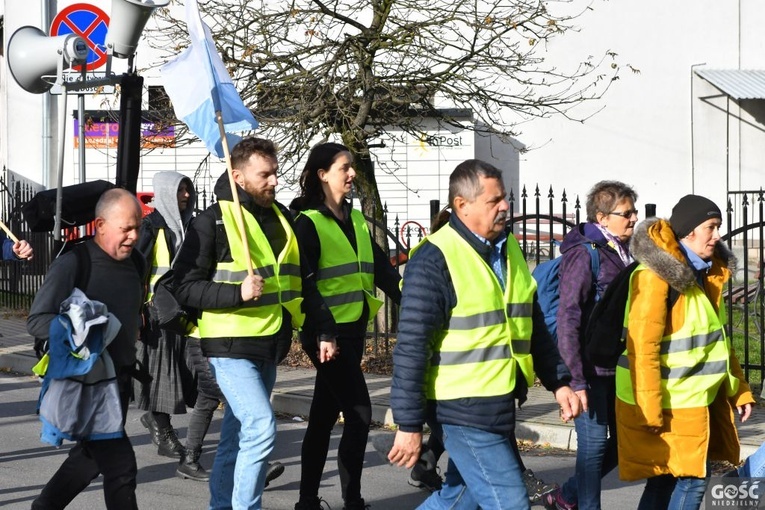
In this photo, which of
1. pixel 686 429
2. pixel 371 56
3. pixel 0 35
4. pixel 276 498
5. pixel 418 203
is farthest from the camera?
pixel 0 35

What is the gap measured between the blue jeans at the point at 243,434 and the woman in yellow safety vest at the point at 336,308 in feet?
1.77

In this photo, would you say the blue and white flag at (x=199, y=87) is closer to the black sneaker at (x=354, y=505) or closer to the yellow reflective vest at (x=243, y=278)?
the yellow reflective vest at (x=243, y=278)

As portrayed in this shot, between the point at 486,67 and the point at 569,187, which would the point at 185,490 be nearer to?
the point at 486,67

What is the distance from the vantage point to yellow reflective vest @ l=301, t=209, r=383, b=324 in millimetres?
5977

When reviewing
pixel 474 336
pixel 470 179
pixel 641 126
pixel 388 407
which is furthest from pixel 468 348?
pixel 641 126

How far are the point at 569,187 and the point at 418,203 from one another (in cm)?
310

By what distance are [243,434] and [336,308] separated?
1.05 m

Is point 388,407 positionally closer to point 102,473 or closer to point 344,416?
point 344,416

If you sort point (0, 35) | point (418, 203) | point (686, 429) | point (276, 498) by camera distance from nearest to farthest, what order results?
point (686, 429), point (276, 498), point (418, 203), point (0, 35)

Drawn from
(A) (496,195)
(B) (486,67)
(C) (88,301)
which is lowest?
(C) (88,301)

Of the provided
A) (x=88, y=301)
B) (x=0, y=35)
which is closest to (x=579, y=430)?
(x=88, y=301)

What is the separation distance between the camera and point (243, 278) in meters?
5.35

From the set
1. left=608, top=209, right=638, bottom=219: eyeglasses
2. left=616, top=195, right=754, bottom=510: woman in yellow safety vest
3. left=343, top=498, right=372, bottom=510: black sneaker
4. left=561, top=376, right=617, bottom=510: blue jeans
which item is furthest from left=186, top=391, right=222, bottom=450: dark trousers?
left=616, top=195, right=754, bottom=510: woman in yellow safety vest

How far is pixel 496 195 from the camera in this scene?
4.42 m
